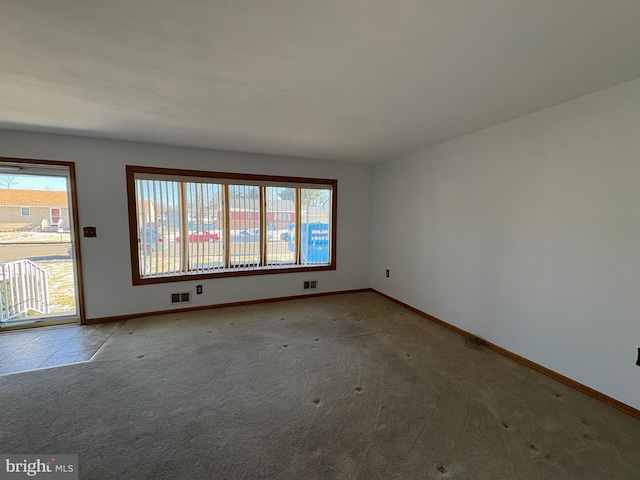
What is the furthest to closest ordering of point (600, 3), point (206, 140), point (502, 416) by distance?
point (206, 140) → point (502, 416) → point (600, 3)

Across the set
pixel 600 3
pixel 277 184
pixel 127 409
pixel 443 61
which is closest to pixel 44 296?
pixel 127 409

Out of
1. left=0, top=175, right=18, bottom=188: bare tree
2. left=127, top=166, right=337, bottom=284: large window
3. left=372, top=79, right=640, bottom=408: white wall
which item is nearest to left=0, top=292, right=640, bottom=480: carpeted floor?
left=372, top=79, right=640, bottom=408: white wall

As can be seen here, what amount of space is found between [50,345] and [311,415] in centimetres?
292

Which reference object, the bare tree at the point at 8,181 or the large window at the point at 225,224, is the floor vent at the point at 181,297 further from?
the bare tree at the point at 8,181

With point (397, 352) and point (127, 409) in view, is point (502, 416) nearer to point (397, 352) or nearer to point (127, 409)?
point (397, 352)

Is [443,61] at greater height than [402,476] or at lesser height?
greater

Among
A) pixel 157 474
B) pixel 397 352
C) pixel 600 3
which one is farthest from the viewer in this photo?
pixel 397 352

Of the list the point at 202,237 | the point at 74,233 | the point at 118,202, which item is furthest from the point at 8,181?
the point at 202,237

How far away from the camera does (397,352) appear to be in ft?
9.00

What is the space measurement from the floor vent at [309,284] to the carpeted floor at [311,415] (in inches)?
64.2

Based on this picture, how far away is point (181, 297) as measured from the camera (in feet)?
12.5

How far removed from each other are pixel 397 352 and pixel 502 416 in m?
1.00

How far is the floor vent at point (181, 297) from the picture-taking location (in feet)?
12.4

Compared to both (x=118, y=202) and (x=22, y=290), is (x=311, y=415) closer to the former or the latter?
(x=118, y=202)
